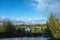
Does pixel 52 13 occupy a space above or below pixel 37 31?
above

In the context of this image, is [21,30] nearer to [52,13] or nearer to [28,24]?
[28,24]

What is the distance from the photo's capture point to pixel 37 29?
7.91m

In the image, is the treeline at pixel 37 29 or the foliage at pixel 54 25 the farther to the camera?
the treeline at pixel 37 29

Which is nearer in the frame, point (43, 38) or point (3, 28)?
point (43, 38)

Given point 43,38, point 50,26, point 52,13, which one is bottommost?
point 43,38

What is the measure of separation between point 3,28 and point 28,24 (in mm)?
1882

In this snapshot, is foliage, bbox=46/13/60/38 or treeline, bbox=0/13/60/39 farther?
treeline, bbox=0/13/60/39

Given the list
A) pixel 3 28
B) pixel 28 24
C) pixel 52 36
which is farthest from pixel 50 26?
pixel 3 28

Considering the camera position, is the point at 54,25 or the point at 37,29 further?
the point at 37,29

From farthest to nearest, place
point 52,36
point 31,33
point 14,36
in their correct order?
point 14,36, point 31,33, point 52,36

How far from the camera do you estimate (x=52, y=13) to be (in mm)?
8102

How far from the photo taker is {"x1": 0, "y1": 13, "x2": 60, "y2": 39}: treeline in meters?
7.56

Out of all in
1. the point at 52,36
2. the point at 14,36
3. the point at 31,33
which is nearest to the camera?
the point at 52,36

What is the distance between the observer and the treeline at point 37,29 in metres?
7.56
